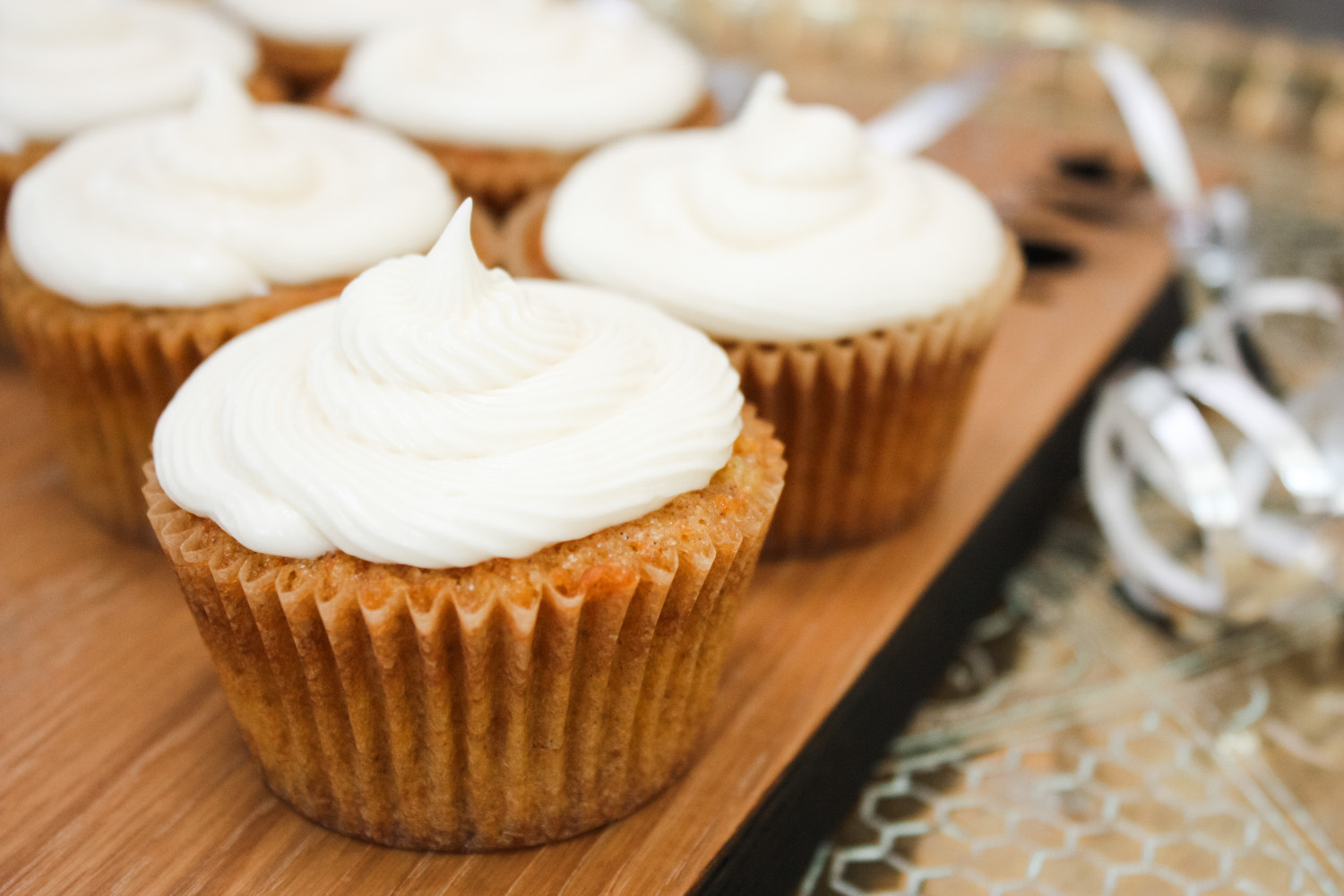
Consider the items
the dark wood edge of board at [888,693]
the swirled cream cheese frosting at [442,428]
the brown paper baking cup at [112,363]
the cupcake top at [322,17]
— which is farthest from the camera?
the cupcake top at [322,17]

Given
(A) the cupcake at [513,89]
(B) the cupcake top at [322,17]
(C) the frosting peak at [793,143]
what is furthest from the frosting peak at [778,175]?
(B) the cupcake top at [322,17]

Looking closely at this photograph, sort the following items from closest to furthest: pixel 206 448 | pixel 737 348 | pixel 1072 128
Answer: pixel 206 448 < pixel 737 348 < pixel 1072 128

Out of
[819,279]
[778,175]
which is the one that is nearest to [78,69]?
[778,175]

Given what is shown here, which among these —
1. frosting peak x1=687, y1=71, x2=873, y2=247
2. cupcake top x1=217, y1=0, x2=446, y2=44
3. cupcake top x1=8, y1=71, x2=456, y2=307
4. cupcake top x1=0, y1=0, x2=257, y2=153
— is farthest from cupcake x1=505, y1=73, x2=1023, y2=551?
cupcake top x1=217, y1=0, x2=446, y2=44

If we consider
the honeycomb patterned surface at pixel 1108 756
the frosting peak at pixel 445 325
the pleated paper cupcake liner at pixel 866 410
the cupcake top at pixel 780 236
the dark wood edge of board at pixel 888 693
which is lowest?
the honeycomb patterned surface at pixel 1108 756

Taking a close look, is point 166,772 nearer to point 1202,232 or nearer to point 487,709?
point 487,709

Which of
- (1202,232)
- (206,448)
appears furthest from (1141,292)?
(206,448)

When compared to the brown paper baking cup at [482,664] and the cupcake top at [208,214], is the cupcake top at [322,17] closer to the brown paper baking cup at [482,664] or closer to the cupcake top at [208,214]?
the cupcake top at [208,214]
